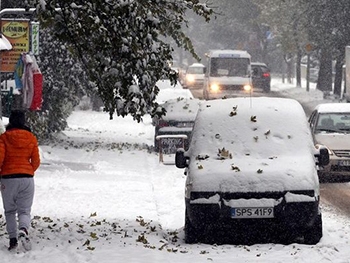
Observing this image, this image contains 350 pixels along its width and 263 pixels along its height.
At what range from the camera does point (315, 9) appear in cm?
5250

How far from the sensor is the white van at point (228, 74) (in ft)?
130

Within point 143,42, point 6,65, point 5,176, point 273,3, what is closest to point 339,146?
point 6,65

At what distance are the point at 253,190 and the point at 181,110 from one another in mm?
15520

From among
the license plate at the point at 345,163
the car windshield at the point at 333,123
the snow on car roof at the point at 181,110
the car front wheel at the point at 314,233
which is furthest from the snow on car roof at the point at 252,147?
the snow on car roof at the point at 181,110

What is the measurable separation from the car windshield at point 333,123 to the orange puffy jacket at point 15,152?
11024 millimetres

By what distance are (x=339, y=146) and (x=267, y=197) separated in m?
8.70

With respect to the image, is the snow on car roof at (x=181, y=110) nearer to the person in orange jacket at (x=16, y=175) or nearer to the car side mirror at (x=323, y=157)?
the car side mirror at (x=323, y=157)

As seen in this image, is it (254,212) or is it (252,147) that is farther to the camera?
(252,147)

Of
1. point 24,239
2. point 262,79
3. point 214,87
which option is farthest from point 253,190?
point 262,79

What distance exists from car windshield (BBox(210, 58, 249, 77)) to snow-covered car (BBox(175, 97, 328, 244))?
27.4 meters

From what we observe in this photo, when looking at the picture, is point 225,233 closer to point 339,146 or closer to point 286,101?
point 286,101

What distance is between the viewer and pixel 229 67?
40.0 meters

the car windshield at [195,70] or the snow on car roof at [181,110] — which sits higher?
the snow on car roof at [181,110]

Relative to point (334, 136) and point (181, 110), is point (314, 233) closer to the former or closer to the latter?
point (334, 136)
